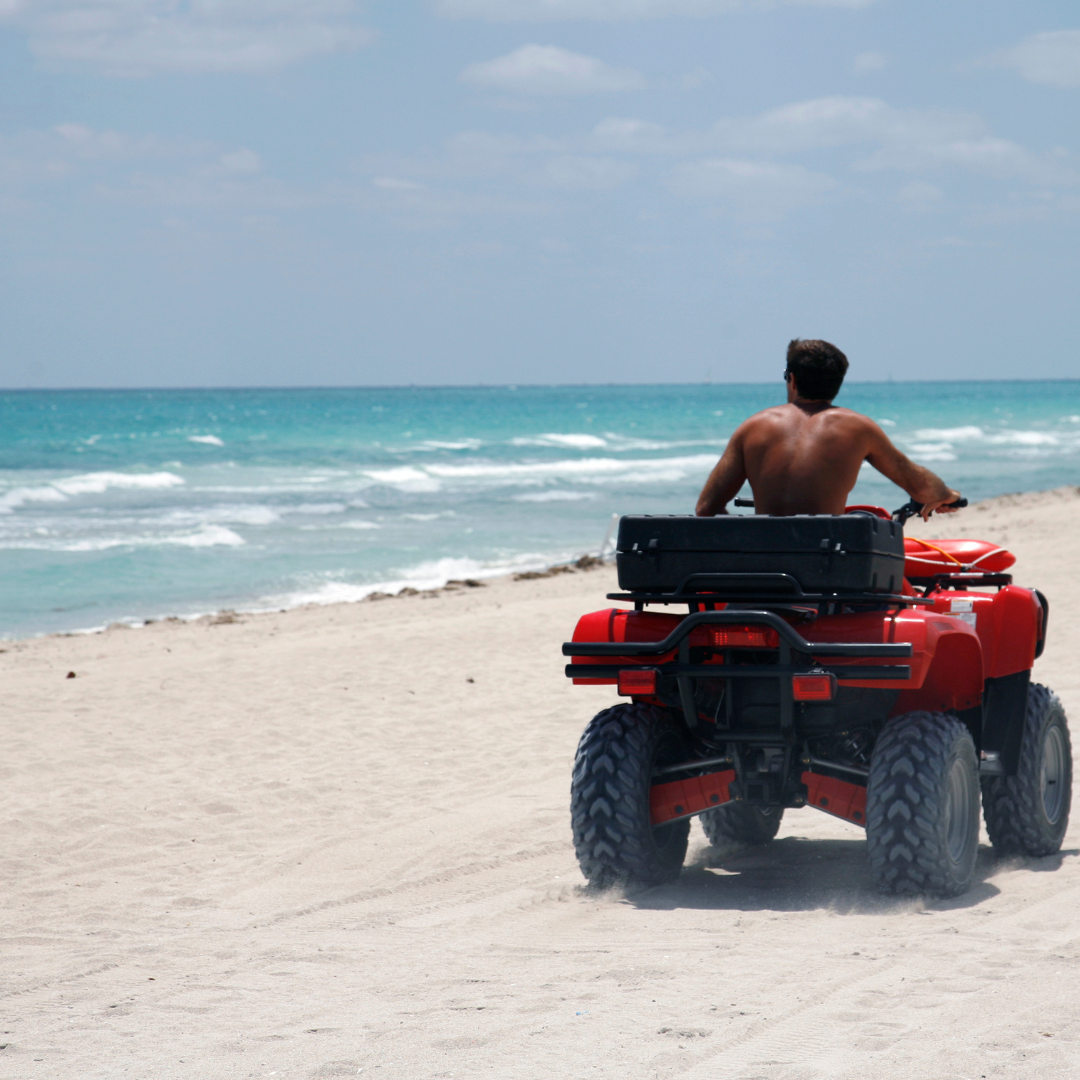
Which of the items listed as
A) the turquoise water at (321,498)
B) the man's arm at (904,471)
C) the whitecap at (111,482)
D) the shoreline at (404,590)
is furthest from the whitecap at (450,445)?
the man's arm at (904,471)

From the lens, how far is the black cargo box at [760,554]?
4246mm

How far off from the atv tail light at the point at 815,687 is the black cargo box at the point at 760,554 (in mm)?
272

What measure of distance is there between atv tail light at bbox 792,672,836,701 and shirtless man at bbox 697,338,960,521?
0.66 meters

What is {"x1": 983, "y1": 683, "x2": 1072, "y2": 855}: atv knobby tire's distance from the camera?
520 cm

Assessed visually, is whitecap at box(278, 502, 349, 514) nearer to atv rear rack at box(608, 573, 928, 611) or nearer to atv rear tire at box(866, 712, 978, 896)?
atv rear rack at box(608, 573, 928, 611)

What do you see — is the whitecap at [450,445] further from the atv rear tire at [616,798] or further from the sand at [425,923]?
the atv rear tire at [616,798]

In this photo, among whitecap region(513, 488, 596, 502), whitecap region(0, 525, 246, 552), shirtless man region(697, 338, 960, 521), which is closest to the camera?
shirtless man region(697, 338, 960, 521)

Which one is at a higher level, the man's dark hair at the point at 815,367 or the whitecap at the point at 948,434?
the whitecap at the point at 948,434

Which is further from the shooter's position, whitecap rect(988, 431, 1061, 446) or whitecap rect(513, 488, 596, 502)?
whitecap rect(988, 431, 1061, 446)

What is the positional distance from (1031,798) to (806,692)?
4.94 ft

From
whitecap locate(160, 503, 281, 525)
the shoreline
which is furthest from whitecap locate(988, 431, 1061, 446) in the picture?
whitecap locate(160, 503, 281, 525)

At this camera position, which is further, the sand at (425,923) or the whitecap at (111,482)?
the whitecap at (111,482)

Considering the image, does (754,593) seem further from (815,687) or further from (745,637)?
(815,687)

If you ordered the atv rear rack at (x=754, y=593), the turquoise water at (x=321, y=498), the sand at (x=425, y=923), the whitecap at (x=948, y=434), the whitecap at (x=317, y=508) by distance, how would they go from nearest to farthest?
1. the sand at (x=425, y=923)
2. the atv rear rack at (x=754, y=593)
3. the turquoise water at (x=321, y=498)
4. the whitecap at (x=317, y=508)
5. the whitecap at (x=948, y=434)
